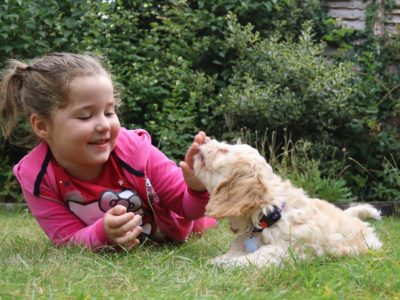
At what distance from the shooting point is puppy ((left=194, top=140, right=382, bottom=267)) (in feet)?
10.4

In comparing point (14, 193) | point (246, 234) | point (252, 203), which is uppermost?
point (252, 203)

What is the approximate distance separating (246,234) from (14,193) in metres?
4.34

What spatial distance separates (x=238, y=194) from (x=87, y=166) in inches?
43.5

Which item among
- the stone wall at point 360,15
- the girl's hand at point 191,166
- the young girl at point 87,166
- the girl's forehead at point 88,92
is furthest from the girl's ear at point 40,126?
the stone wall at point 360,15

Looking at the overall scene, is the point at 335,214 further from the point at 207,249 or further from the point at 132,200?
the point at 132,200

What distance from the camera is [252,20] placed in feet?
25.3

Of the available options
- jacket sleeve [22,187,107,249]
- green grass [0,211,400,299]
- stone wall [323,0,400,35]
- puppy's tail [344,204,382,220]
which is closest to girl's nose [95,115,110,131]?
jacket sleeve [22,187,107,249]

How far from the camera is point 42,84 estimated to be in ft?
12.1

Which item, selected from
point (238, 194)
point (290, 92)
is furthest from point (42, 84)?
point (290, 92)

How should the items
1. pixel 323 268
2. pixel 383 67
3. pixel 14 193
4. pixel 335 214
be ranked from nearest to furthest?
pixel 323 268 → pixel 335 214 → pixel 14 193 → pixel 383 67

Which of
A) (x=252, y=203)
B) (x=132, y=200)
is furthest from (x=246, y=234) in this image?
(x=132, y=200)

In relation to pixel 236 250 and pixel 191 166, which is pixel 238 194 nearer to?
pixel 236 250

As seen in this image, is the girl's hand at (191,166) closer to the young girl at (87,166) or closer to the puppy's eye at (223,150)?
the young girl at (87,166)

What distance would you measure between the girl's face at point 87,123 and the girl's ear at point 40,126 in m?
0.05
